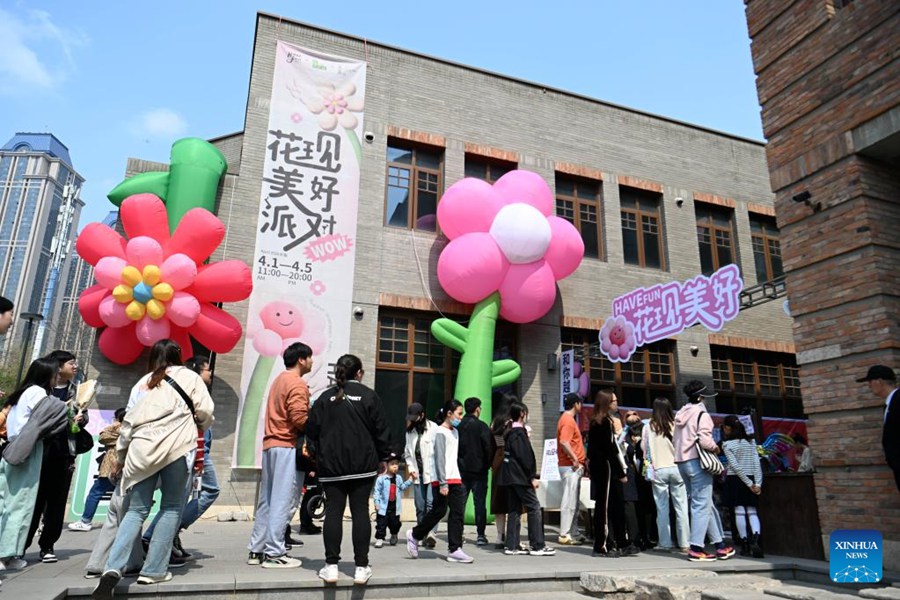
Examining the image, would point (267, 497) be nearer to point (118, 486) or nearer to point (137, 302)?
point (118, 486)

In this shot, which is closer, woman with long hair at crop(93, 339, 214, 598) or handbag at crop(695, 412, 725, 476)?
woman with long hair at crop(93, 339, 214, 598)

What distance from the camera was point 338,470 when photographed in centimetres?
468

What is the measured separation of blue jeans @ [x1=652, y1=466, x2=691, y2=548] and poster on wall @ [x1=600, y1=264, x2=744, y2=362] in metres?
3.39

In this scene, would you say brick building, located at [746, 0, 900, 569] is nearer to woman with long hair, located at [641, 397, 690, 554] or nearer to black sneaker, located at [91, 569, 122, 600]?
woman with long hair, located at [641, 397, 690, 554]

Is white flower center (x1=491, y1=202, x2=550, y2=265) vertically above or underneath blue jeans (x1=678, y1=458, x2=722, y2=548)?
above

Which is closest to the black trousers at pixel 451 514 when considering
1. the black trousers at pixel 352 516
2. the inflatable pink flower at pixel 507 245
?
the black trousers at pixel 352 516

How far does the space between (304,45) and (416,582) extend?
38.4 feet

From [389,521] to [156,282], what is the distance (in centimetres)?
518

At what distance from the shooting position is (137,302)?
31.0 ft

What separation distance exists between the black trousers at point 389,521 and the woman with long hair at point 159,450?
3.19 metres

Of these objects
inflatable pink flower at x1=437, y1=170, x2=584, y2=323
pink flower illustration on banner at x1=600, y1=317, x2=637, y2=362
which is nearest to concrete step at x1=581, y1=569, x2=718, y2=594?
pink flower illustration on banner at x1=600, y1=317, x2=637, y2=362

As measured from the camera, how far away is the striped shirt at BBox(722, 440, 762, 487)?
22.8ft

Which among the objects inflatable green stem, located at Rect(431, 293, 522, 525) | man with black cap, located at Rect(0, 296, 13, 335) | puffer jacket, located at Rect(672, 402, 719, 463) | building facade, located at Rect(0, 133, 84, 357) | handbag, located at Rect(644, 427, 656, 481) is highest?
building facade, located at Rect(0, 133, 84, 357)

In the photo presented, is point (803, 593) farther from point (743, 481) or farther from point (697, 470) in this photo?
point (743, 481)
